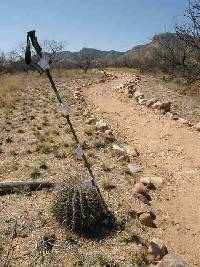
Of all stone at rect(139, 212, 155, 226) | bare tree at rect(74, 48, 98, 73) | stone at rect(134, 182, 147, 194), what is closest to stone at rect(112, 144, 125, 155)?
stone at rect(134, 182, 147, 194)

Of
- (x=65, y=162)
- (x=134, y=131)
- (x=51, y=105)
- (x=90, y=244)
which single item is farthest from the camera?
(x=51, y=105)

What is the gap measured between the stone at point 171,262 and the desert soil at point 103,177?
0.36 metres

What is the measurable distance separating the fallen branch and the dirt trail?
2.24m

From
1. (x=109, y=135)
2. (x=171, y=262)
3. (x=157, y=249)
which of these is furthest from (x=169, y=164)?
(x=171, y=262)

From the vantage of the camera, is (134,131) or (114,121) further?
(114,121)

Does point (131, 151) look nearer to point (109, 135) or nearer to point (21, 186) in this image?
point (109, 135)

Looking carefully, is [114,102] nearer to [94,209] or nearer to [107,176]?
[107,176]

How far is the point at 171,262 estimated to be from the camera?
622cm

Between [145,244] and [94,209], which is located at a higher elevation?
[94,209]

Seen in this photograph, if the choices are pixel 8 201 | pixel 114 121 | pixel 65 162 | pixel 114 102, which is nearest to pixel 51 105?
pixel 114 102

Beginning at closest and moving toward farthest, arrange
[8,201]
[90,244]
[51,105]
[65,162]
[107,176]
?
[90,244]
[8,201]
[107,176]
[65,162]
[51,105]

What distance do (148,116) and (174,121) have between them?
144cm

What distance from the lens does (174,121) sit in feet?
50.6

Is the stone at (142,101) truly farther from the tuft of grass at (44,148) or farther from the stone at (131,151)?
the tuft of grass at (44,148)
